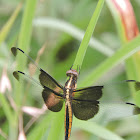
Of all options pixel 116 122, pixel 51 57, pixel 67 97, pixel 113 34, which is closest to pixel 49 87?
pixel 67 97

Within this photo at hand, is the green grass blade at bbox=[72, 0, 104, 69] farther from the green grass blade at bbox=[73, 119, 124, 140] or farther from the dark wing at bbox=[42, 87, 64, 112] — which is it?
the green grass blade at bbox=[73, 119, 124, 140]

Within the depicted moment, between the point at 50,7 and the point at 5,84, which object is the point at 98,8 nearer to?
the point at 5,84

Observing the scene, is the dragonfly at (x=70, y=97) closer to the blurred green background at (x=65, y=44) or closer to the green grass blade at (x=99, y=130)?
the green grass blade at (x=99, y=130)

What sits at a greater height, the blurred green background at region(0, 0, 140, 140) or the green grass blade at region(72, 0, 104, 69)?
the blurred green background at region(0, 0, 140, 140)

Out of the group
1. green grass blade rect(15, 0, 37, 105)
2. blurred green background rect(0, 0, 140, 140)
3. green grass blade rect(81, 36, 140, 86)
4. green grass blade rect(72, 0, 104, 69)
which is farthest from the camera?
blurred green background rect(0, 0, 140, 140)

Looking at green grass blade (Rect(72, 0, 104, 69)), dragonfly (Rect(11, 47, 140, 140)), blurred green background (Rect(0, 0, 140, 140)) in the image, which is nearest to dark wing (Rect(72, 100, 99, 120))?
dragonfly (Rect(11, 47, 140, 140))

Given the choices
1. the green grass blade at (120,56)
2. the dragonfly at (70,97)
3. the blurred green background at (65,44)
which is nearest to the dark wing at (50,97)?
the dragonfly at (70,97)
